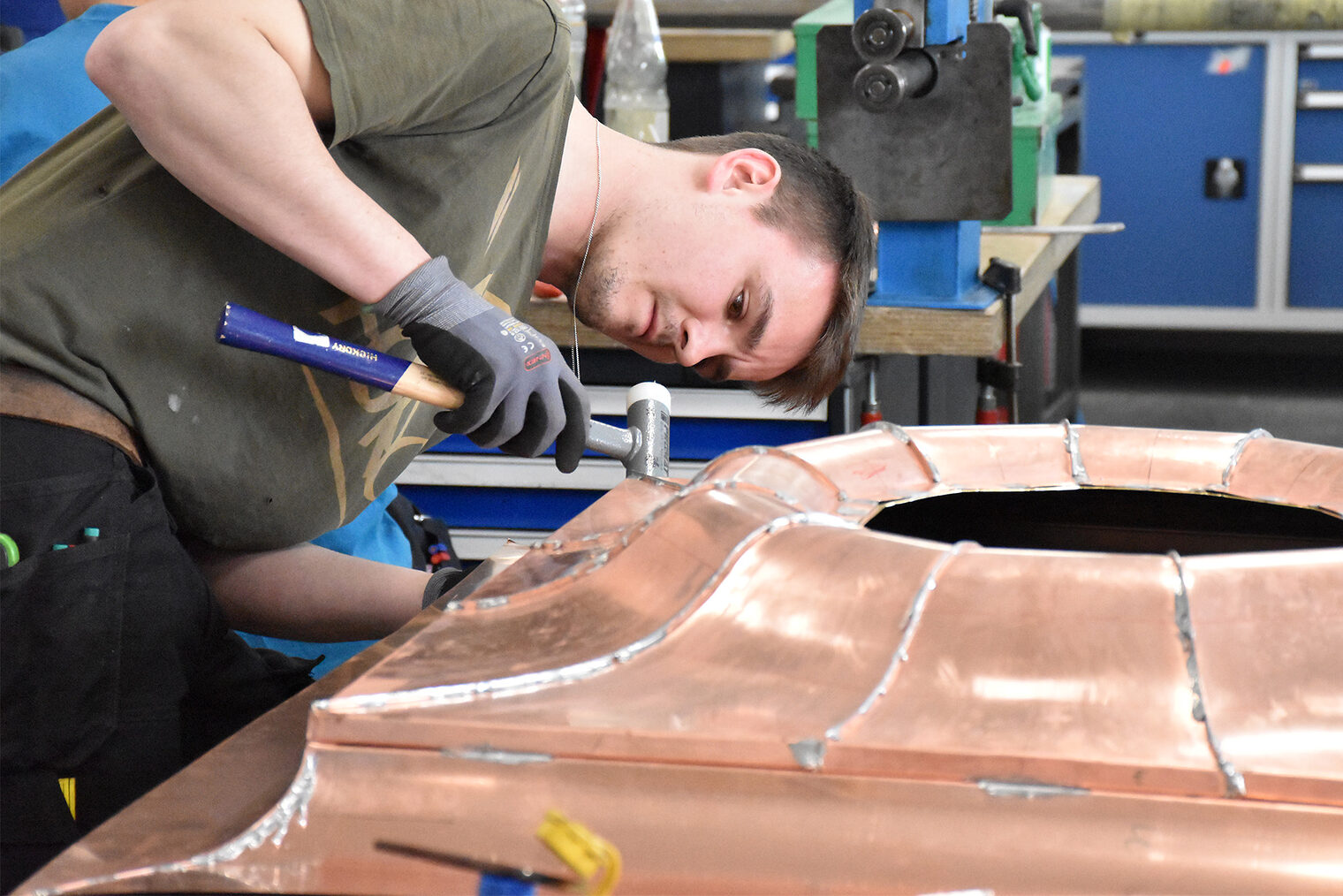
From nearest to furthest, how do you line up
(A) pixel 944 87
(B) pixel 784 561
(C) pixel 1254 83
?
1. (B) pixel 784 561
2. (A) pixel 944 87
3. (C) pixel 1254 83

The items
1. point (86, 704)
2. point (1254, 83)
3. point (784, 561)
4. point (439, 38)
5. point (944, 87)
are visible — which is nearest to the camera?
point (784, 561)

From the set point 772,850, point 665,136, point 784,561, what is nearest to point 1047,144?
point 665,136

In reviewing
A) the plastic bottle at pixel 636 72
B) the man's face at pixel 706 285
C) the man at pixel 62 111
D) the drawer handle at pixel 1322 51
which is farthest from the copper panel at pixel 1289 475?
the drawer handle at pixel 1322 51

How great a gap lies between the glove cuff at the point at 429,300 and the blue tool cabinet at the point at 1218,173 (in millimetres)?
3534

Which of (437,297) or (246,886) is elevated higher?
(437,297)

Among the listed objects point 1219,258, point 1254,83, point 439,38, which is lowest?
point 1219,258

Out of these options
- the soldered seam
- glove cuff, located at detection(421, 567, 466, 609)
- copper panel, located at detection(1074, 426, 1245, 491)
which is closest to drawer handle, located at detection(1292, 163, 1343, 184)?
copper panel, located at detection(1074, 426, 1245, 491)

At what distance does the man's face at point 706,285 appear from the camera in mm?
1256

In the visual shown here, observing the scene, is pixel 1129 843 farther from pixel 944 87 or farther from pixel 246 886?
pixel 944 87

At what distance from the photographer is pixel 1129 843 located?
0.59 metres

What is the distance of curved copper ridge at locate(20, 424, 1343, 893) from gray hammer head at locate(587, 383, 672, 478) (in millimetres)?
476

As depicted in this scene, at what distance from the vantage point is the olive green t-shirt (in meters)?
0.98

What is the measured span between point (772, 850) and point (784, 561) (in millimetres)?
184

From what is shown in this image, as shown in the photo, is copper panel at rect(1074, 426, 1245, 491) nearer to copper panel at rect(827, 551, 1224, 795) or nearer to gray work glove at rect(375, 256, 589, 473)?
copper panel at rect(827, 551, 1224, 795)
